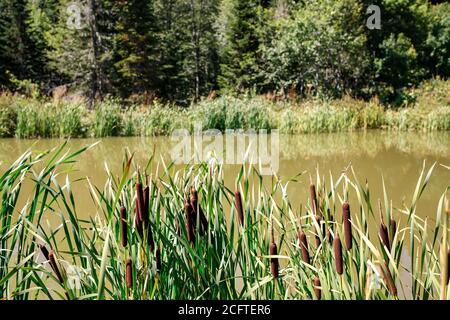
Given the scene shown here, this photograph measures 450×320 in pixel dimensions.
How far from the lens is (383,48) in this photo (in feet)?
55.5

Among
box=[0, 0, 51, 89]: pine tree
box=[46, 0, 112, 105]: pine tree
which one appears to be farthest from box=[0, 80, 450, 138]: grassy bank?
box=[0, 0, 51, 89]: pine tree

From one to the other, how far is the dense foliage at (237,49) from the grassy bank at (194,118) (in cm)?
477

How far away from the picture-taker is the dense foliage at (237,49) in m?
15.7

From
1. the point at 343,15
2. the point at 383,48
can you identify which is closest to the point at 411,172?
the point at 343,15

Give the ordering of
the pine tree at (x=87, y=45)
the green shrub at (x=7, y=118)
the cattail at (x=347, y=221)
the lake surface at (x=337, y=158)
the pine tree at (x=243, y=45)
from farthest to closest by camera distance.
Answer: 1. the pine tree at (x=243, y=45)
2. the pine tree at (x=87, y=45)
3. the green shrub at (x=7, y=118)
4. the lake surface at (x=337, y=158)
5. the cattail at (x=347, y=221)

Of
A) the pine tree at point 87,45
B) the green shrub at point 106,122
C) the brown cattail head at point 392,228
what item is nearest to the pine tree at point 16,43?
the pine tree at point 87,45

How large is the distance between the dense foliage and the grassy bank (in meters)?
4.77

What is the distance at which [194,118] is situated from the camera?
952 centimetres

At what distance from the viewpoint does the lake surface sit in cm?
416

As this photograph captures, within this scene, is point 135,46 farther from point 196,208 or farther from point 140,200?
point 140,200

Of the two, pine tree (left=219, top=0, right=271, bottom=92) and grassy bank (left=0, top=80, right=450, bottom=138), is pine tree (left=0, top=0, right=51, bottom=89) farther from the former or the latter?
grassy bank (left=0, top=80, right=450, bottom=138)

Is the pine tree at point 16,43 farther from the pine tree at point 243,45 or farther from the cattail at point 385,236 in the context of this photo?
the cattail at point 385,236
